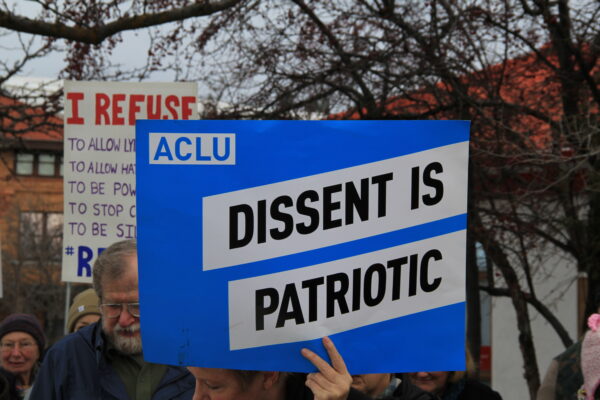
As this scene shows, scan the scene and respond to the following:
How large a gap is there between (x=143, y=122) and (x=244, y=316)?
22.5 inches

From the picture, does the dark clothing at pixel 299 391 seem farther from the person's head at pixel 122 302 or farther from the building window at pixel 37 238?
the building window at pixel 37 238

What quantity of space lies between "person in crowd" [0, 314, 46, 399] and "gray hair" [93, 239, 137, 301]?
2.62m

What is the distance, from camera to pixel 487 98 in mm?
9367

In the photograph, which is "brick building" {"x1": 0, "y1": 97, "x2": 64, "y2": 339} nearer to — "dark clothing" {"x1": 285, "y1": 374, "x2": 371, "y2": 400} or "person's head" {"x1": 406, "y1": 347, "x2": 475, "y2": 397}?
"person's head" {"x1": 406, "y1": 347, "x2": 475, "y2": 397}

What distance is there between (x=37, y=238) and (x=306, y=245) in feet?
128

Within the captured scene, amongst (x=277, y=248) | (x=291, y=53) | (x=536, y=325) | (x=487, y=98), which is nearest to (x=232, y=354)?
(x=277, y=248)

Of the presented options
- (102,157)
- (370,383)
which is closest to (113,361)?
(370,383)

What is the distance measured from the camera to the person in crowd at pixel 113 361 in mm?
3471

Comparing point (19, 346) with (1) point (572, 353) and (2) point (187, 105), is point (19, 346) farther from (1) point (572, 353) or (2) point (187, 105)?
(1) point (572, 353)

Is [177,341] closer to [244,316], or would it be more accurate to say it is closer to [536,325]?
[244,316]

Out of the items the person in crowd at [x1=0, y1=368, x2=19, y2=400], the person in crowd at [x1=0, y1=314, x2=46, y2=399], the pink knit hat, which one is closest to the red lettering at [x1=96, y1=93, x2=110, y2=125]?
the person in crowd at [x1=0, y1=314, x2=46, y2=399]

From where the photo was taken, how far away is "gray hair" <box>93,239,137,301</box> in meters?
3.53

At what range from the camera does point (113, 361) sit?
355cm

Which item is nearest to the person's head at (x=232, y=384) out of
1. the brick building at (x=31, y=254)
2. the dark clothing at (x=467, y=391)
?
the dark clothing at (x=467, y=391)
